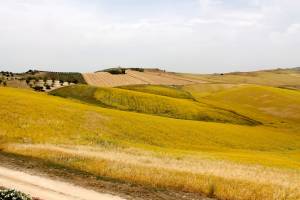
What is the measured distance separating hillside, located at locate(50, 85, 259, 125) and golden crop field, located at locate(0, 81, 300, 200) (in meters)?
0.18

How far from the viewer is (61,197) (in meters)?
19.1

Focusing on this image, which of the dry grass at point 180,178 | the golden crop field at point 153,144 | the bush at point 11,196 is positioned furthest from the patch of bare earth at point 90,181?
the bush at point 11,196

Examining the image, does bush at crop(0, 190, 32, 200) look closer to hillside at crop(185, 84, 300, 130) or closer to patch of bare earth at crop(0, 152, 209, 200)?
patch of bare earth at crop(0, 152, 209, 200)

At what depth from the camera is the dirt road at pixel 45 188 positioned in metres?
19.4

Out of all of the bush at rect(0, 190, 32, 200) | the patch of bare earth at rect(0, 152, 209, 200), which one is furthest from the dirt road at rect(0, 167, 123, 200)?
the bush at rect(0, 190, 32, 200)


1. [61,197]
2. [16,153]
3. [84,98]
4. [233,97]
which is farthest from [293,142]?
[233,97]

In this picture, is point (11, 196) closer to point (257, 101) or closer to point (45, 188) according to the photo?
point (45, 188)

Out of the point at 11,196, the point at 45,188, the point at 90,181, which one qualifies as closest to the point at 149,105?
the point at 90,181

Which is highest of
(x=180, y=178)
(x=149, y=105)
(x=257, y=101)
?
(x=180, y=178)

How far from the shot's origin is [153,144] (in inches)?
1852

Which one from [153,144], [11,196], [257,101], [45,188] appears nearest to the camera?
[11,196]

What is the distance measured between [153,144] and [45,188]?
26.8 metres

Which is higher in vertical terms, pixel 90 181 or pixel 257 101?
pixel 90 181

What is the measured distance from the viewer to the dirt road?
763 inches
